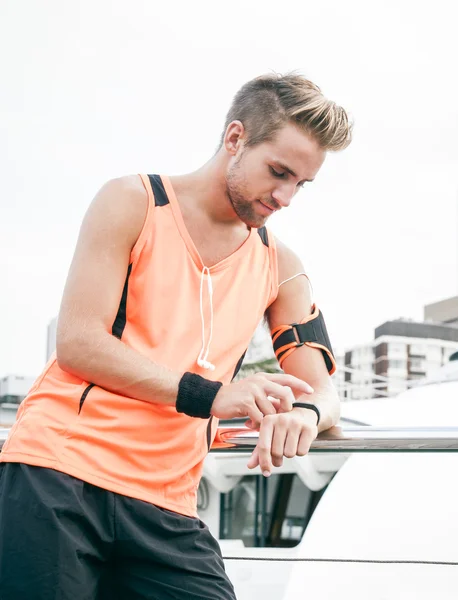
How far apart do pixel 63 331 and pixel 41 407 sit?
0.16 metres

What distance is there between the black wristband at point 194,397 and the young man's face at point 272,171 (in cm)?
46

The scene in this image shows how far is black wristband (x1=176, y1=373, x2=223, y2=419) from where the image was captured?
60.2 inches

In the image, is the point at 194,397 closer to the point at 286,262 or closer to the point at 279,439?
the point at 279,439

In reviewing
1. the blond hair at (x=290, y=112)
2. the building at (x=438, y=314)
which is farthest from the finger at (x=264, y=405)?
the building at (x=438, y=314)

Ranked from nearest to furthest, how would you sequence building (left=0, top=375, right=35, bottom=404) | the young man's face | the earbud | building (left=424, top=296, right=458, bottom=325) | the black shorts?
the black shorts < the earbud < the young man's face < building (left=0, top=375, right=35, bottom=404) < building (left=424, top=296, right=458, bottom=325)

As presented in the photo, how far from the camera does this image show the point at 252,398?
153 cm

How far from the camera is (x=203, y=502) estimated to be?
6.18 metres

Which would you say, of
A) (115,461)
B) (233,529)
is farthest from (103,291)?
(233,529)

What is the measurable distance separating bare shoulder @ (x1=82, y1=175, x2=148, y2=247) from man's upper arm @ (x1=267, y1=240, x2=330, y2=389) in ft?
1.53

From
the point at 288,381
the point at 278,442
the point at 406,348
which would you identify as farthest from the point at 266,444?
the point at 406,348

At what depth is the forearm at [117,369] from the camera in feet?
5.03

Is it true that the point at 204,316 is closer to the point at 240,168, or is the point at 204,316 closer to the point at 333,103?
the point at 240,168

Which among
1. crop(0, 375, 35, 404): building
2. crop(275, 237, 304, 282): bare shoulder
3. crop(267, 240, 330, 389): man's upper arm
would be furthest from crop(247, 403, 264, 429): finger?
crop(0, 375, 35, 404): building

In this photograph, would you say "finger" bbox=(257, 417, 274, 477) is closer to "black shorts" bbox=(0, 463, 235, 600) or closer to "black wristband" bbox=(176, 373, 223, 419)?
"black wristband" bbox=(176, 373, 223, 419)
